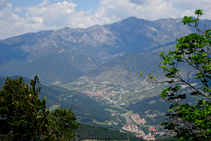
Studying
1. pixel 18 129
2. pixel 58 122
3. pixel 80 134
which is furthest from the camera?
pixel 80 134

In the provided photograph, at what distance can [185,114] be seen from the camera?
63.3 feet

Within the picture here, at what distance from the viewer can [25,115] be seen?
3372 centimetres

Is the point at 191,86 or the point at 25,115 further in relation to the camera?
the point at 25,115

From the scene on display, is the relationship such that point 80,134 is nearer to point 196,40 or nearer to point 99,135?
point 99,135

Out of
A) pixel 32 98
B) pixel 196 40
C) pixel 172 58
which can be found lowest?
pixel 32 98

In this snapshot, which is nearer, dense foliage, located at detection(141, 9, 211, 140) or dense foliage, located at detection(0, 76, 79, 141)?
dense foliage, located at detection(0, 76, 79, 141)

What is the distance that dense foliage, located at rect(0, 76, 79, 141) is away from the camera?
16672mm

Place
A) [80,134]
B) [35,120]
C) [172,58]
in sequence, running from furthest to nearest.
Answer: [80,134] < [172,58] < [35,120]

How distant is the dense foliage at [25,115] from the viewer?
16.7m

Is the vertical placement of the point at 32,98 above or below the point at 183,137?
above

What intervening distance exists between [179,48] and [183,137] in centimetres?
920

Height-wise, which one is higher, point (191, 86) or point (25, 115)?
point (191, 86)

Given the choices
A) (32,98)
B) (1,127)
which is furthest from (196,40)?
(1,127)

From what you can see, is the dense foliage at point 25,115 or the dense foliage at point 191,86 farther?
the dense foliage at point 191,86
